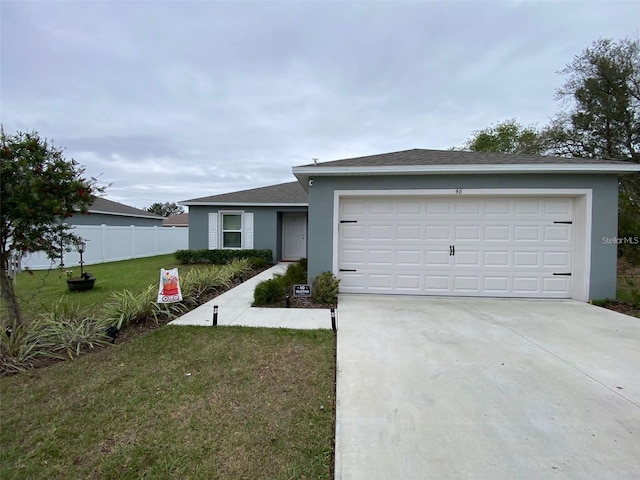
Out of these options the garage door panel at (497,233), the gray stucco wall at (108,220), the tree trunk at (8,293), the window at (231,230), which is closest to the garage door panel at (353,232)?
the garage door panel at (497,233)

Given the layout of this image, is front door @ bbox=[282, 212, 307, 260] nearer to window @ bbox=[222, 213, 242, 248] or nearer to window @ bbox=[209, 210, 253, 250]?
window @ bbox=[209, 210, 253, 250]

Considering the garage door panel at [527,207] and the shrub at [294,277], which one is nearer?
the garage door panel at [527,207]

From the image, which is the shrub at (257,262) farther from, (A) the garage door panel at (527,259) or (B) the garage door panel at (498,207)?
(A) the garage door panel at (527,259)

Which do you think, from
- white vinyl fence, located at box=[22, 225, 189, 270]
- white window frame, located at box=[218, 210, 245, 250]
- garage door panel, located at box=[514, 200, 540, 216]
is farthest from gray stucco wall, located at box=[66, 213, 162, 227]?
garage door panel, located at box=[514, 200, 540, 216]

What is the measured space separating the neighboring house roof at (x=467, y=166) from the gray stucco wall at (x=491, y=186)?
21 centimetres

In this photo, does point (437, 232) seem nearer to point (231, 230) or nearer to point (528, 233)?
point (528, 233)

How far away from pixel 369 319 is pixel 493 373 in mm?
2284

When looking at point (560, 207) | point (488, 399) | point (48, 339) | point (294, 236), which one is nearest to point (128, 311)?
point (48, 339)

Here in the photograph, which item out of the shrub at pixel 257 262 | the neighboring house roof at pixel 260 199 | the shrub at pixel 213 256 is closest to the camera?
the shrub at pixel 257 262

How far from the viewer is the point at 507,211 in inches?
276

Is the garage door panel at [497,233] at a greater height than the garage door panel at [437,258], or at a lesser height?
greater

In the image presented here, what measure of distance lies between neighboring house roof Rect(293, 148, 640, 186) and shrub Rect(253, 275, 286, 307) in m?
2.63

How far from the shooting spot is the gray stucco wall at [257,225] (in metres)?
14.6

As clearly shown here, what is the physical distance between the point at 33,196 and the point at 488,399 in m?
5.53
